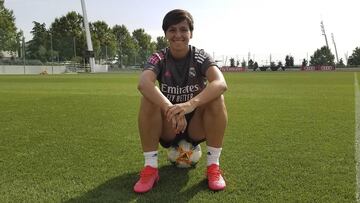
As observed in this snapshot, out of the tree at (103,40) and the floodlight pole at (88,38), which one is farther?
the tree at (103,40)

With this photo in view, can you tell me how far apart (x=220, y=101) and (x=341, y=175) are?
1.15 m

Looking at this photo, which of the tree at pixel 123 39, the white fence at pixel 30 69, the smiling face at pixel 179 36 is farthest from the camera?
the tree at pixel 123 39

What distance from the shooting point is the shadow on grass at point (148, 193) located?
288cm

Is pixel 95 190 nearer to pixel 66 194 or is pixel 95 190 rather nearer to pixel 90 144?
pixel 66 194

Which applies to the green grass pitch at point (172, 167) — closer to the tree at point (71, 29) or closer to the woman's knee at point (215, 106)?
the woman's knee at point (215, 106)

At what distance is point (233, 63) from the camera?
70.0m

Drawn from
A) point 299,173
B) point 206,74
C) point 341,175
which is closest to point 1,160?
point 206,74

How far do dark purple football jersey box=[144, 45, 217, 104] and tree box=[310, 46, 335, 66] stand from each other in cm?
6418

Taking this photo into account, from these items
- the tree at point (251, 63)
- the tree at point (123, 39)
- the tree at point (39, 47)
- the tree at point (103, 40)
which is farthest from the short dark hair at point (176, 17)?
the tree at point (123, 39)

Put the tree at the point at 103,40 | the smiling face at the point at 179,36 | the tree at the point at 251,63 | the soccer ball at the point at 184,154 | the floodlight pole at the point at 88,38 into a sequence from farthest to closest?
the tree at the point at 251,63 < the tree at the point at 103,40 < the floodlight pole at the point at 88,38 < the soccer ball at the point at 184,154 < the smiling face at the point at 179,36

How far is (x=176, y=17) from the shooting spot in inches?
126

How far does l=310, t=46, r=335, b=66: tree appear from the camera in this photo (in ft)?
212

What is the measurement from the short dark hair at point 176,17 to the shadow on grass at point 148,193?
1.18 m

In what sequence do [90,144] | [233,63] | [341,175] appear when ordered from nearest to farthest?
1. [341,175]
2. [90,144]
3. [233,63]
